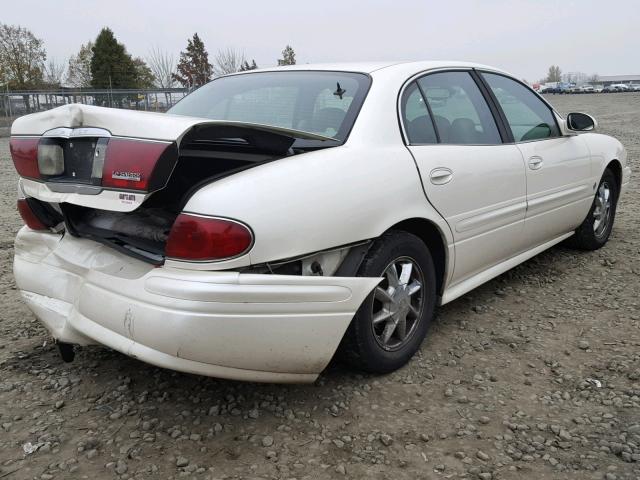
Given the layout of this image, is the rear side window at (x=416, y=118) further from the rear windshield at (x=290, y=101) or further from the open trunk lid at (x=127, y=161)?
the open trunk lid at (x=127, y=161)

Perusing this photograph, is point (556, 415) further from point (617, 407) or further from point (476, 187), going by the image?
point (476, 187)

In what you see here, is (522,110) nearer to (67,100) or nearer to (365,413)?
(365,413)

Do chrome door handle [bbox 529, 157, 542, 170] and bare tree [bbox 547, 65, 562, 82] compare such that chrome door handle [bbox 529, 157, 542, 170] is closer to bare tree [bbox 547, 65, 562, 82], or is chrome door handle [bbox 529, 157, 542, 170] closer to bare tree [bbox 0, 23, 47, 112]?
bare tree [bbox 0, 23, 47, 112]

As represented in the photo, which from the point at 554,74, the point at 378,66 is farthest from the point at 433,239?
the point at 554,74

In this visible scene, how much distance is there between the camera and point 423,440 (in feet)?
7.37

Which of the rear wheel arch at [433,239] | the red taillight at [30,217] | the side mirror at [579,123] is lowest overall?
the rear wheel arch at [433,239]

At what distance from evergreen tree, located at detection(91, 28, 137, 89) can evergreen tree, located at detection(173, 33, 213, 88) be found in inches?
168

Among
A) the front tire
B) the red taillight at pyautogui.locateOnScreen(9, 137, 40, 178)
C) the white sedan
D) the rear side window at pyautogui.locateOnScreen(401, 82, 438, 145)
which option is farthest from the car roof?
the red taillight at pyautogui.locateOnScreen(9, 137, 40, 178)

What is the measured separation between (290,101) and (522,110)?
1.73 meters

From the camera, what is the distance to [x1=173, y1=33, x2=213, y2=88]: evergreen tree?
48.1m

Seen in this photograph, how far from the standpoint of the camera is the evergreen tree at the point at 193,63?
48.1 m

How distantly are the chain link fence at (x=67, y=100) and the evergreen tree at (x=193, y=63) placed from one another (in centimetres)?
2171

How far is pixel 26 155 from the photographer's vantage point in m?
2.43

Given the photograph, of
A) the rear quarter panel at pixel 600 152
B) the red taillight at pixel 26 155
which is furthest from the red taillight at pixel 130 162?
the rear quarter panel at pixel 600 152
